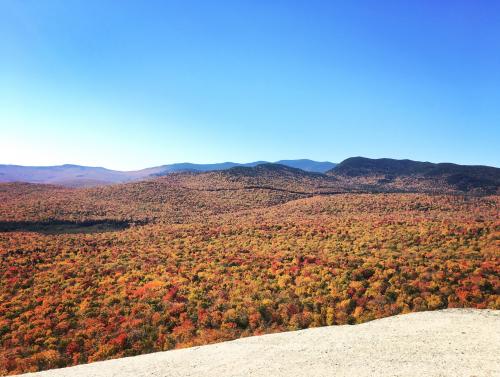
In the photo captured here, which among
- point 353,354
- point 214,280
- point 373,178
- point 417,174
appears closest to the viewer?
point 353,354

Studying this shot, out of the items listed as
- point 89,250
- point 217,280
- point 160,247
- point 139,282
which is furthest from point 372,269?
point 89,250

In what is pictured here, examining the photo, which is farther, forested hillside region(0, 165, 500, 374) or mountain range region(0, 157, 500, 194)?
mountain range region(0, 157, 500, 194)

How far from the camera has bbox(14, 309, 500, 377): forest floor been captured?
10.4m

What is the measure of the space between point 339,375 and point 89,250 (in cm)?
3089

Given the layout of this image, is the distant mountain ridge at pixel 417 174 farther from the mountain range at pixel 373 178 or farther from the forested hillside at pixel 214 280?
the forested hillside at pixel 214 280

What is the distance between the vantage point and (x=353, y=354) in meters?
11.5

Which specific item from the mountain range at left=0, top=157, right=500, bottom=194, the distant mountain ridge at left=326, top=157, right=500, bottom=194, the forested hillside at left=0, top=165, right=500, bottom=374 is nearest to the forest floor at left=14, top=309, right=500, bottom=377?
the forested hillside at left=0, top=165, right=500, bottom=374

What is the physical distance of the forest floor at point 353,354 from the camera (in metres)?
10.4

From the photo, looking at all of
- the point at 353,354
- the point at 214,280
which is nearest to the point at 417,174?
the point at 214,280

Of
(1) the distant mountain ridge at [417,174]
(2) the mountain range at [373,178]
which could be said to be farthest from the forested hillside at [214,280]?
(1) the distant mountain ridge at [417,174]

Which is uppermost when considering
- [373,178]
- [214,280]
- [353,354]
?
[373,178]

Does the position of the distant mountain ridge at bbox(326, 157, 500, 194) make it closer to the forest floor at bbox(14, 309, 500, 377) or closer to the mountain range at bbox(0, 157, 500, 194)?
the mountain range at bbox(0, 157, 500, 194)

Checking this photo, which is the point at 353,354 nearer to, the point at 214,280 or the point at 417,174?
the point at 214,280

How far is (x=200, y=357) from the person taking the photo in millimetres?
12648
